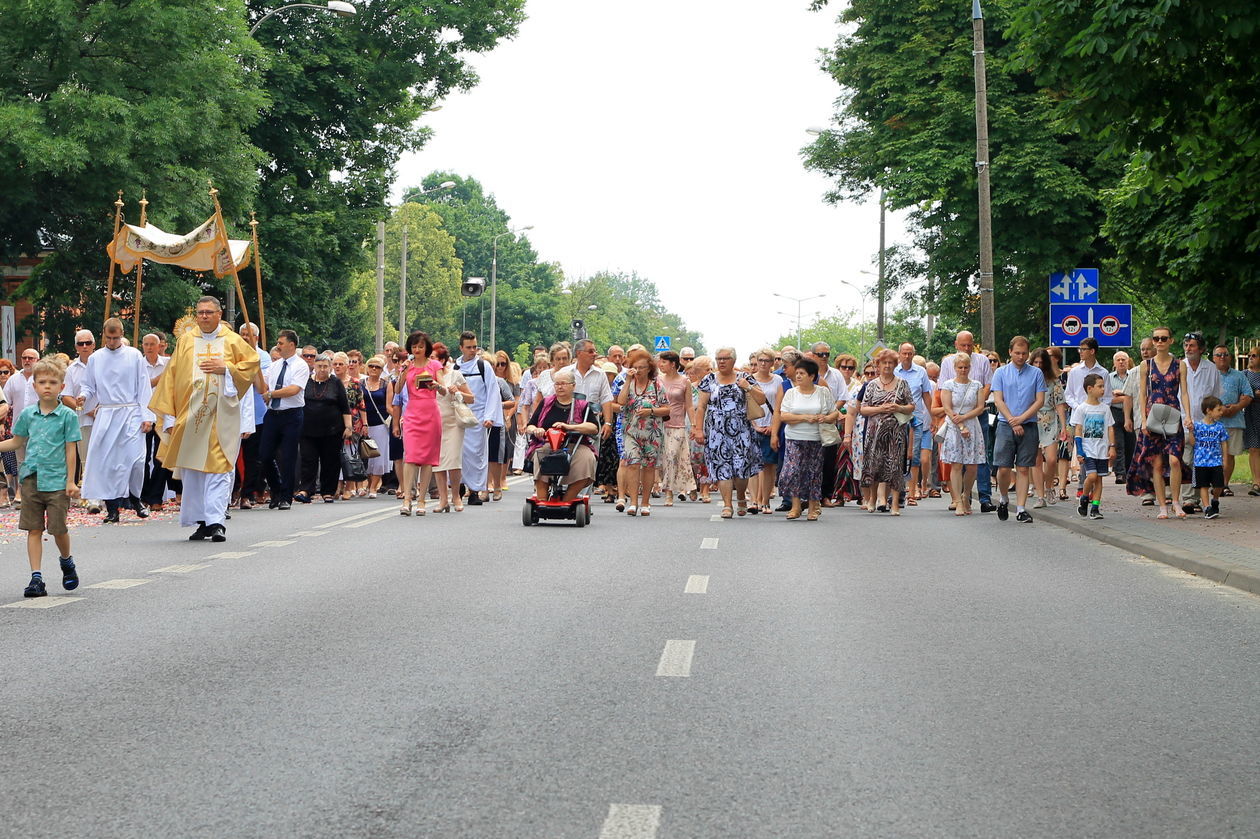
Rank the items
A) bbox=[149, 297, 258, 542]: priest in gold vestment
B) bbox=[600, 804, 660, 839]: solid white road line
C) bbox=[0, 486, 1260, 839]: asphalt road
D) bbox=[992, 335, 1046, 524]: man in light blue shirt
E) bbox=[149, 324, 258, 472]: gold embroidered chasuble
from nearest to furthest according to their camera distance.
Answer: bbox=[600, 804, 660, 839]: solid white road line, bbox=[0, 486, 1260, 839]: asphalt road, bbox=[149, 297, 258, 542]: priest in gold vestment, bbox=[149, 324, 258, 472]: gold embroidered chasuble, bbox=[992, 335, 1046, 524]: man in light blue shirt

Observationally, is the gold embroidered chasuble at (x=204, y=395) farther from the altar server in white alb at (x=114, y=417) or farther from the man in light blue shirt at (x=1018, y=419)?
the man in light blue shirt at (x=1018, y=419)

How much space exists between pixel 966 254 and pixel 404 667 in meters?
30.2

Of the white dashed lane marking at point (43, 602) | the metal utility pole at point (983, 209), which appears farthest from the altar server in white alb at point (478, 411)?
the metal utility pole at point (983, 209)

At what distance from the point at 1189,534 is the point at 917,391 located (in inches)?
223

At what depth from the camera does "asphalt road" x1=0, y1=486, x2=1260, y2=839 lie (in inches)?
206

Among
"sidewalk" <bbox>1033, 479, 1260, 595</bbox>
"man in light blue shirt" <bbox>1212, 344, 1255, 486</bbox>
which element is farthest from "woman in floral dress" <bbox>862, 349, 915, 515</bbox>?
"man in light blue shirt" <bbox>1212, 344, 1255, 486</bbox>

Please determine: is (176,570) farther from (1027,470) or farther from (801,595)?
(1027,470)

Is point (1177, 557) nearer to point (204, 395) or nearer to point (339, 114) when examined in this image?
point (204, 395)

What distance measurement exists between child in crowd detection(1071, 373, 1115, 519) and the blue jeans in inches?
349

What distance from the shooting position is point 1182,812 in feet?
17.3

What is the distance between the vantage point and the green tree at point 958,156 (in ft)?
113

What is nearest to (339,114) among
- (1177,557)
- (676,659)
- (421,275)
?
(1177,557)

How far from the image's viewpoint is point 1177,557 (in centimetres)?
1332

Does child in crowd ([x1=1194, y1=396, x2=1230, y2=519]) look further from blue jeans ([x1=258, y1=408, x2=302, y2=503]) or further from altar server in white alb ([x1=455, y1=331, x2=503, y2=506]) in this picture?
blue jeans ([x1=258, y1=408, x2=302, y2=503])
